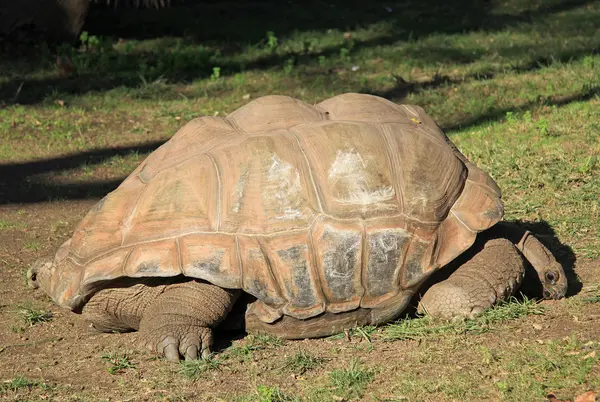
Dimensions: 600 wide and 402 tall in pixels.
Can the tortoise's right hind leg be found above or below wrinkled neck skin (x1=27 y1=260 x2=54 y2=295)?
above

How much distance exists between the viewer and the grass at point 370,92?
4.11 meters

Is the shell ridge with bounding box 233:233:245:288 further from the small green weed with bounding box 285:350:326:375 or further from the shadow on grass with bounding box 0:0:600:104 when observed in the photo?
the shadow on grass with bounding box 0:0:600:104

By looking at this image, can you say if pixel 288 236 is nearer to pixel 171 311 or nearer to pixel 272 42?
pixel 171 311

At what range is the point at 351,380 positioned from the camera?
13.2 ft

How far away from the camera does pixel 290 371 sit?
4.23 m

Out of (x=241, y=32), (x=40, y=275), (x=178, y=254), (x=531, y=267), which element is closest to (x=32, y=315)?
(x=40, y=275)

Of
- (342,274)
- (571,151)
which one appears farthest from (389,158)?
(571,151)

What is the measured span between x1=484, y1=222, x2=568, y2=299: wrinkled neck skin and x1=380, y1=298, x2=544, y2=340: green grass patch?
0.17 metres

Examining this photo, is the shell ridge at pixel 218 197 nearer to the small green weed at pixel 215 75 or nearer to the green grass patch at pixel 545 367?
the green grass patch at pixel 545 367

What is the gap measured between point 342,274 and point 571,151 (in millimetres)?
3137

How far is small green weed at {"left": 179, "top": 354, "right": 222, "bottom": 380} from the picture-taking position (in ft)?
13.9

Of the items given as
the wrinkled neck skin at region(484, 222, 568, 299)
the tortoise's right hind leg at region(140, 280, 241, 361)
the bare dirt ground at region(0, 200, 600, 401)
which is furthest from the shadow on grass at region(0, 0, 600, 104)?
the tortoise's right hind leg at region(140, 280, 241, 361)

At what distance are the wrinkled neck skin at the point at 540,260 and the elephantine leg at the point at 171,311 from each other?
1.58 meters

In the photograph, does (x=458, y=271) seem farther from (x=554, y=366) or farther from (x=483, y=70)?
(x=483, y=70)
